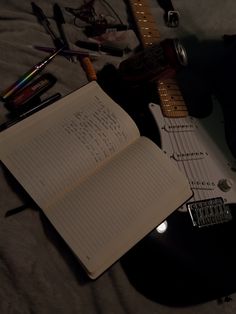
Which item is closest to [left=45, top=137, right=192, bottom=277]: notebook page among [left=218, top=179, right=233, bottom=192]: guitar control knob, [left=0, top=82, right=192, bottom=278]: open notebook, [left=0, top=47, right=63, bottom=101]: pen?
[left=0, top=82, right=192, bottom=278]: open notebook

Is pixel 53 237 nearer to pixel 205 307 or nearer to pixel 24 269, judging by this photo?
pixel 24 269

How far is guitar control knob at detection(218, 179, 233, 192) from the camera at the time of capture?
73cm

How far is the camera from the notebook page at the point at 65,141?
1.88 feet

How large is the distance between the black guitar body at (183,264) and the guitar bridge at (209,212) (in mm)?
13

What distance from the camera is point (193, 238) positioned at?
2.17 feet

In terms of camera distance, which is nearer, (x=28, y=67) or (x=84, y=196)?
(x=84, y=196)

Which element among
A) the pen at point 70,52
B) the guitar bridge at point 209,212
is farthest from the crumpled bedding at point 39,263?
the guitar bridge at point 209,212

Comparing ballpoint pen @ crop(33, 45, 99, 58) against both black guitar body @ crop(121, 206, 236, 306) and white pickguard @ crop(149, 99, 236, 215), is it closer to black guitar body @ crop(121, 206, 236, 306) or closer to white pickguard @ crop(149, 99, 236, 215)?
A: white pickguard @ crop(149, 99, 236, 215)

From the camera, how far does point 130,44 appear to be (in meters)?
0.82

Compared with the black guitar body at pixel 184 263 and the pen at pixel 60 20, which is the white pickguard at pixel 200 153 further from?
the pen at pixel 60 20

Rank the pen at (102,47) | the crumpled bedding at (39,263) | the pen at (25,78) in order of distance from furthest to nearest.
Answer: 1. the pen at (102,47)
2. the pen at (25,78)
3. the crumpled bedding at (39,263)

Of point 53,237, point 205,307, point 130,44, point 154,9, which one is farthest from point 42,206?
point 154,9

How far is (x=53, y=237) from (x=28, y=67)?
0.37m

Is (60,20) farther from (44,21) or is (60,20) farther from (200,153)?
(200,153)
